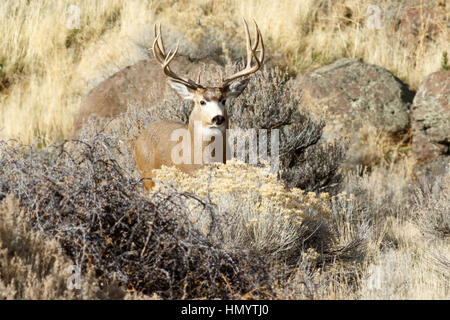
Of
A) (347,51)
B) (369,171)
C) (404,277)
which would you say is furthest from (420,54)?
(404,277)

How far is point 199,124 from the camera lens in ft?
22.5

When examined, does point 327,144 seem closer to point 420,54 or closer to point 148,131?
point 148,131

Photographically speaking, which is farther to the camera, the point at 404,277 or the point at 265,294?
the point at 404,277

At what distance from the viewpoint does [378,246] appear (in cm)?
625

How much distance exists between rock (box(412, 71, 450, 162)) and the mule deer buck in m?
3.82

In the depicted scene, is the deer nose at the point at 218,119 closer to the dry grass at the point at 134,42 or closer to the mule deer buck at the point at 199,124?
the mule deer buck at the point at 199,124

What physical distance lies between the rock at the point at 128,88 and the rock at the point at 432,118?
3376 mm

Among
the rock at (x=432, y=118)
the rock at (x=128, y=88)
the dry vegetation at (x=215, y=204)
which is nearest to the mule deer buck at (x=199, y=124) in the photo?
the dry vegetation at (x=215, y=204)

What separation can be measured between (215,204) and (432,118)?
6.19 metres

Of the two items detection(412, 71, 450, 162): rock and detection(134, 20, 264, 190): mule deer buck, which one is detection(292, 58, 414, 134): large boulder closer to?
detection(412, 71, 450, 162): rock

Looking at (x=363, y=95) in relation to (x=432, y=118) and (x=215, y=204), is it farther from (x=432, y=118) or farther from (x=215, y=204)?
(x=215, y=204)

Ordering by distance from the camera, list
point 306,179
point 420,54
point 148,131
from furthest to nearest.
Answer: point 420,54, point 306,179, point 148,131

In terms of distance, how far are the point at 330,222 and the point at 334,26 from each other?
26.0ft

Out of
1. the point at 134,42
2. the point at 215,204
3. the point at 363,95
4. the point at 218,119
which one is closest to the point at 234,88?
the point at 218,119
